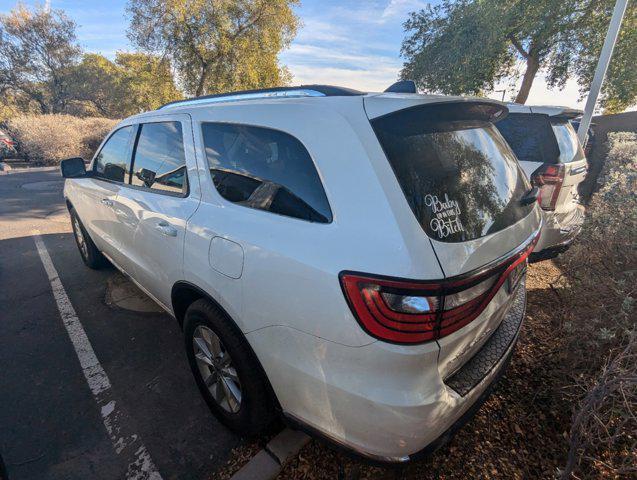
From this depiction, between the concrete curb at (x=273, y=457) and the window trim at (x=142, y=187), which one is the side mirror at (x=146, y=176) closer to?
the window trim at (x=142, y=187)

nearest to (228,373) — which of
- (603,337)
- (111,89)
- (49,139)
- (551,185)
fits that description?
(603,337)

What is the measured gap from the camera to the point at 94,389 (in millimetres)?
2459

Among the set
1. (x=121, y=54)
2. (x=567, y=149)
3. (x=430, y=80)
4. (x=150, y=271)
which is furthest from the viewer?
(x=121, y=54)

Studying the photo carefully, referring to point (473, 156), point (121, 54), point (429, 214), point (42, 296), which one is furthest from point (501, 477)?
point (121, 54)

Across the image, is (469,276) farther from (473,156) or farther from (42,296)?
(42,296)

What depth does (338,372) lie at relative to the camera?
133 centimetres

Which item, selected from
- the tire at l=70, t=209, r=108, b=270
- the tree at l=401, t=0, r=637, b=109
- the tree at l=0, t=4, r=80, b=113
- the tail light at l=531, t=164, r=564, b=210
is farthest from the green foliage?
the tail light at l=531, t=164, r=564, b=210

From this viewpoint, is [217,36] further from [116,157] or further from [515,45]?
[116,157]

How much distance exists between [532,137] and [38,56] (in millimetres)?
31185

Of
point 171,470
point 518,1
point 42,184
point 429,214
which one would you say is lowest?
point 171,470

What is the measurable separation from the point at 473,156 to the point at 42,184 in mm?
12372

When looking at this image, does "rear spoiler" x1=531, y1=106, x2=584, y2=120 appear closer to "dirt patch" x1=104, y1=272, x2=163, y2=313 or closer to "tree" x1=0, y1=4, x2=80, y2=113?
"dirt patch" x1=104, y1=272, x2=163, y2=313

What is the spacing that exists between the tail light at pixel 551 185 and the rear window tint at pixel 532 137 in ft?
0.41

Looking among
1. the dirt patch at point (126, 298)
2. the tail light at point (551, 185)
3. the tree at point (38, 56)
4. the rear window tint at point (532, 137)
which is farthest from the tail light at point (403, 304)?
the tree at point (38, 56)
